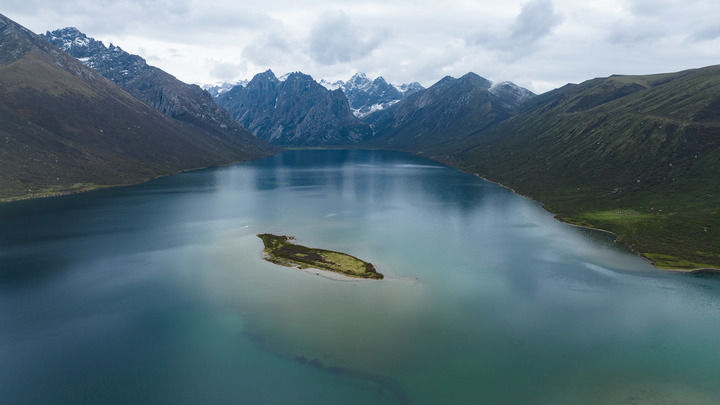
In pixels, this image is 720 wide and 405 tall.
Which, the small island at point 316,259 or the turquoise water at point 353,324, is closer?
the turquoise water at point 353,324

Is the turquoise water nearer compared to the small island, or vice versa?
the turquoise water

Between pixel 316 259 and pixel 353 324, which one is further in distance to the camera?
pixel 316 259

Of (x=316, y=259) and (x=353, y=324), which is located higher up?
(x=316, y=259)

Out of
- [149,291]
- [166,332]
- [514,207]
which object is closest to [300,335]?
[166,332]

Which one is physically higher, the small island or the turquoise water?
the small island

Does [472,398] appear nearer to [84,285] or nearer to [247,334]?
[247,334]
